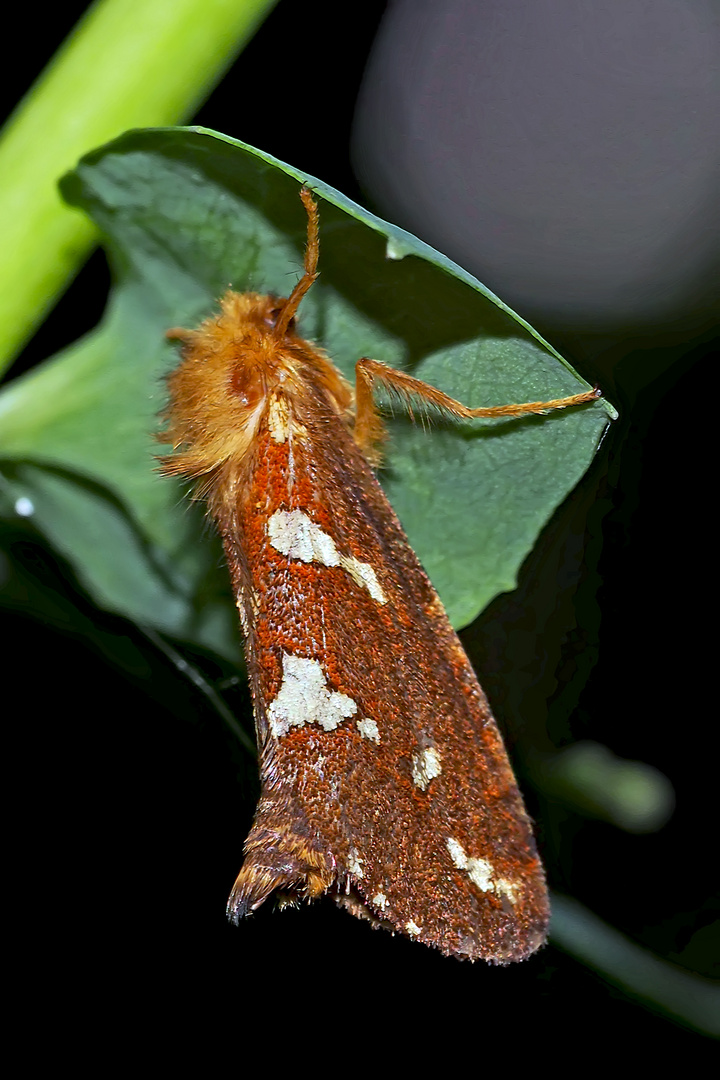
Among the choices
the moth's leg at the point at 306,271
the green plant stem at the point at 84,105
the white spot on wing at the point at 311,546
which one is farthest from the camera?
the white spot on wing at the point at 311,546

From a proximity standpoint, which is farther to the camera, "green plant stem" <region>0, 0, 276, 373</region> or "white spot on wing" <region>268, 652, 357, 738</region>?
"white spot on wing" <region>268, 652, 357, 738</region>

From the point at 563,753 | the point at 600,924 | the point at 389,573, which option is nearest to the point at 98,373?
the point at 389,573

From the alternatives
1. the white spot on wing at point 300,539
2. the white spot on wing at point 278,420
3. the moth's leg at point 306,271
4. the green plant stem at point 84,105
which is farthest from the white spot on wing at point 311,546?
the green plant stem at point 84,105

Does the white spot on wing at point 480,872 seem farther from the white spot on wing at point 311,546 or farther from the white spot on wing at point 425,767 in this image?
the white spot on wing at point 311,546

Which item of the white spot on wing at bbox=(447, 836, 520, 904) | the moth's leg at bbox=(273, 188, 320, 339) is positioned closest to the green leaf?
the moth's leg at bbox=(273, 188, 320, 339)

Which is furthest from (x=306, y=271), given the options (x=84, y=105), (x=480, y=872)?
(x=480, y=872)

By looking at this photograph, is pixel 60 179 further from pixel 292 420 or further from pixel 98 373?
pixel 292 420

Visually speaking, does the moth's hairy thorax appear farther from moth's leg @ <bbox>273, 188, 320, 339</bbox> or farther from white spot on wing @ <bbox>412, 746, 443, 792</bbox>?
white spot on wing @ <bbox>412, 746, 443, 792</bbox>
